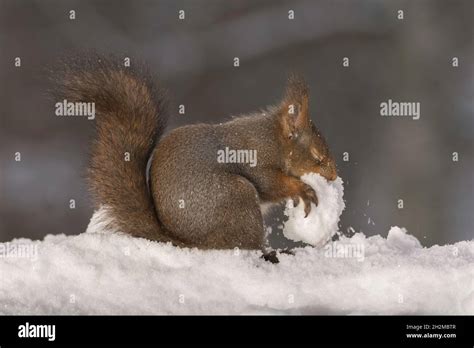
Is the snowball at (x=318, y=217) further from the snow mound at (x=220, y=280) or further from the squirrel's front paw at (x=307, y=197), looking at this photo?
the snow mound at (x=220, y=280)

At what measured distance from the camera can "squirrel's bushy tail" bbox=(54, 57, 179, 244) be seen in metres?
3.50

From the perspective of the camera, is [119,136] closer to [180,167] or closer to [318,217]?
[180,167]

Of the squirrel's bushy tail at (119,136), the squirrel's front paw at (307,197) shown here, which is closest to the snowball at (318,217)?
the squirrel's front paw at (307,197)

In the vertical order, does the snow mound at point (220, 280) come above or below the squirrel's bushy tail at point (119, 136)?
below

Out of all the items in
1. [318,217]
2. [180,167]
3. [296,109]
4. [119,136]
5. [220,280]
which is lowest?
[220,280]

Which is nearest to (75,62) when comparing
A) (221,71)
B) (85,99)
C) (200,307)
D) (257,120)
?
(85,99)

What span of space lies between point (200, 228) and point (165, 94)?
65cm

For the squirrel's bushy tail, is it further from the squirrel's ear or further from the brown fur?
the squirrel's ear

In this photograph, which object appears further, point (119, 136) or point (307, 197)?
point (307, 197)

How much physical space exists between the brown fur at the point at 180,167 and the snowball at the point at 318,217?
0.18 feet

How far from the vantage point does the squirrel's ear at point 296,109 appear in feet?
12.4

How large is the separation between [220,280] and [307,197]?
0.77 meters

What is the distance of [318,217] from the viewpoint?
360 centimetres

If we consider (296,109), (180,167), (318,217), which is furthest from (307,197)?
(180,167)
